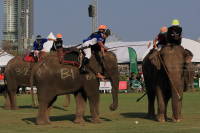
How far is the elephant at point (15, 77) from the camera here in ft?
73.2

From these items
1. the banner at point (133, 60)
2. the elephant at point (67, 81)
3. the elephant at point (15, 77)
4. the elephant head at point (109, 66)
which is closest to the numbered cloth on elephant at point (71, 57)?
the elephant at point (67, 81)

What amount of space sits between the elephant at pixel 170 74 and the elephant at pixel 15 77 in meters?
8.06

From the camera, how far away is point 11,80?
22.7 m

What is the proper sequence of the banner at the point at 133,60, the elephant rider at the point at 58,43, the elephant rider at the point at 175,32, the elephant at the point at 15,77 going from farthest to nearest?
1. the banner at the point at 133,60
2. the elephant at the point at 15,77
3. the elephant rider at the point at 58,43
4. the elephant rider at the point at 175,32

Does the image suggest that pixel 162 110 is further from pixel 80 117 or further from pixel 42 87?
pixel 42 87

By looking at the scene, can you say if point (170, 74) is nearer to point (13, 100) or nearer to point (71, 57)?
point (71, 57)

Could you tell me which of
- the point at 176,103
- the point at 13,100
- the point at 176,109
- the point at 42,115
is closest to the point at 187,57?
the point at 176,103

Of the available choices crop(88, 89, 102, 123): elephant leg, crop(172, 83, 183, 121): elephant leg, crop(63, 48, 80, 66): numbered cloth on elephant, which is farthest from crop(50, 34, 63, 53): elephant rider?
crop(172, 83, 183, 121): elephant leg

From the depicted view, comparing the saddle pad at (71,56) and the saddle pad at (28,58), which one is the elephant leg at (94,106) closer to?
the saddle pad at (71,56)

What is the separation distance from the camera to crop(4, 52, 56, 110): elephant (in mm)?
22297

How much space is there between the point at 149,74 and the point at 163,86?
1176mm

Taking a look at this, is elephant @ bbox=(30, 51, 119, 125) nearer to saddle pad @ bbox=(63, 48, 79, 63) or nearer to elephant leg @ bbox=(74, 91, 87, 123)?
→ elephant leg @ bbox=(74, 91, 87, 123)

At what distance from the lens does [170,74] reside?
1498cm

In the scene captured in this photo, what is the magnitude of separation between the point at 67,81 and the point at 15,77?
838 cm
